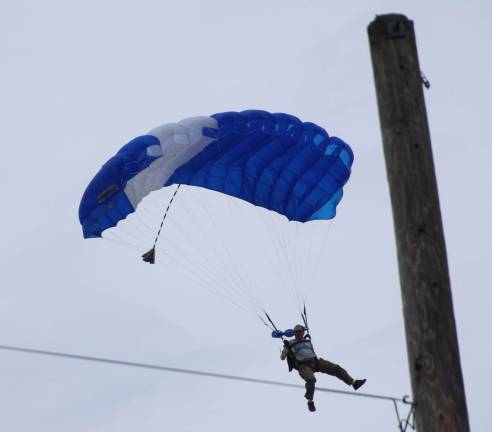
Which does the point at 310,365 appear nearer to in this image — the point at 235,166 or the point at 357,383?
the point at 357,383

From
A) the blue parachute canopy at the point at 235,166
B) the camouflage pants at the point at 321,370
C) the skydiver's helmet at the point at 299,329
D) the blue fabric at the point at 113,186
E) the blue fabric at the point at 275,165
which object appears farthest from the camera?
the blue fabric at the point at 275,165

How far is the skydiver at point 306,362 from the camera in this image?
15344 mm

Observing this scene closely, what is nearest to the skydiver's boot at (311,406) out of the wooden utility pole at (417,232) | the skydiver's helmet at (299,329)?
the skydiver's helmet at (299,329)

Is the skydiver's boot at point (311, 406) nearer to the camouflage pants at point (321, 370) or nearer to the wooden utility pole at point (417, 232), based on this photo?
the camouflage pants at point (321, 370)

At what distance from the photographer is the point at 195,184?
17484 mm

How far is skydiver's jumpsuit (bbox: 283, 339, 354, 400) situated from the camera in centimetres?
1530

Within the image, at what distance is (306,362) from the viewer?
15398 millimetres

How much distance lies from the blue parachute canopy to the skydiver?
249cm

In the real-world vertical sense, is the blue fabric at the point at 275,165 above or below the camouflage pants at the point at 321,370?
above

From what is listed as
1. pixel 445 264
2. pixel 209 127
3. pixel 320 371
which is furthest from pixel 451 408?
pixel 209 127

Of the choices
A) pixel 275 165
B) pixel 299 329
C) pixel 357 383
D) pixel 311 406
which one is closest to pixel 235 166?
pixel 275 165

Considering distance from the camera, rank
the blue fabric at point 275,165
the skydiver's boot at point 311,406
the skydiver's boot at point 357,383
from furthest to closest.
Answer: the blue fabric at point 275,165 < the skydiver's boot at point 357,383 < the skydiver's boot at point 311,406

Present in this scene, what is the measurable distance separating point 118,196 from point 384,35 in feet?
31.4

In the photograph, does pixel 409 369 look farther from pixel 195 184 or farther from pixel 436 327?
pixel 195 184
